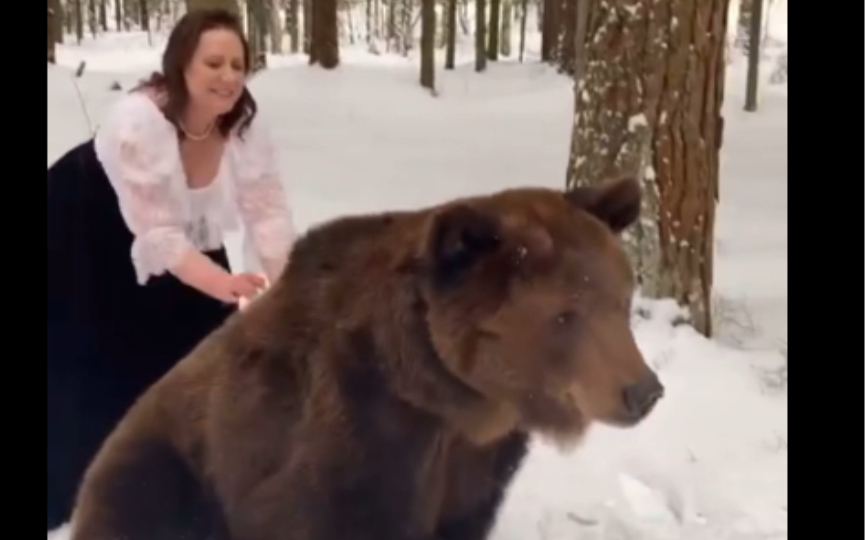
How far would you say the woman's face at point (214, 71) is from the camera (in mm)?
2271

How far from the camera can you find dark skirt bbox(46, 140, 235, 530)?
2.62 meters

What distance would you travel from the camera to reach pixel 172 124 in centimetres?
228

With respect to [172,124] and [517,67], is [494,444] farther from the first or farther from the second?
[517,67]

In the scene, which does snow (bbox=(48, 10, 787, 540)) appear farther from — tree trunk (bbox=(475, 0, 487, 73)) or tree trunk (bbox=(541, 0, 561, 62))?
tree trunk (bbox=(541, 0, 561, 62))

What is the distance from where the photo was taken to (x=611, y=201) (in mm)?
1804

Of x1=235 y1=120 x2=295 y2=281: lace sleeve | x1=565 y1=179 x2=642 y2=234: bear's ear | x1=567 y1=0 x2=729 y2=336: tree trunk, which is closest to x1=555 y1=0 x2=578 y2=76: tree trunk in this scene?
x1=567 y1=0 x2=729 y2=336: tree trunk

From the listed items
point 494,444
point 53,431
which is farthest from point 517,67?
point 494,444

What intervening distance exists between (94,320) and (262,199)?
1.87ft

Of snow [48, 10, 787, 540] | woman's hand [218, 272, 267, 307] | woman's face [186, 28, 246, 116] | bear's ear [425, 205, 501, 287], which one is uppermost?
woman's face [186, 28, 246, 116]

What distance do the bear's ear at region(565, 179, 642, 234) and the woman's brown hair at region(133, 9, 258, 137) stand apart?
0.84m

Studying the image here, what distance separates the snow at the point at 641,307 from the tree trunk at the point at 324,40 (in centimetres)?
314

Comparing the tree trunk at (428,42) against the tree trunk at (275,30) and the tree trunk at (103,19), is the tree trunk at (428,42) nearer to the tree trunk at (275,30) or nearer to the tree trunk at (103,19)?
the tree trunk at (275,30)

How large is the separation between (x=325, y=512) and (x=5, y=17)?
824 mm

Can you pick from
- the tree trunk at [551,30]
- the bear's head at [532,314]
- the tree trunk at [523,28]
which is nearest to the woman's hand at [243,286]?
the bear's head at [532,314]
